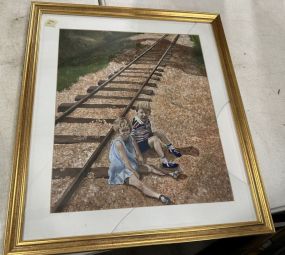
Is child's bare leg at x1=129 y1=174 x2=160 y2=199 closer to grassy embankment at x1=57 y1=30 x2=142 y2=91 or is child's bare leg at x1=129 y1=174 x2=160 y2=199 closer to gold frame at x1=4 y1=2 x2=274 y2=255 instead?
gold frame at x1=4 y1=2 x2=274 y2=255

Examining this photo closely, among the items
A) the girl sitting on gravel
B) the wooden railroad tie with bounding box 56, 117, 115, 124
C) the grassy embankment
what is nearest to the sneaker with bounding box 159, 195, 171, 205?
the girl sitting on gravel

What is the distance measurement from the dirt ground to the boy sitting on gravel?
0.02m

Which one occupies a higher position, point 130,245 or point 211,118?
point 211,118

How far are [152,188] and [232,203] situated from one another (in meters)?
0.21

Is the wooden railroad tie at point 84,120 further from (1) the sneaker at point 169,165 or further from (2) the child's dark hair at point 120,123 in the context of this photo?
(1) the sneaker at point 169,165

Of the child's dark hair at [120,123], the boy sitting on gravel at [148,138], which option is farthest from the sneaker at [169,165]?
the child's dark hair at [120,123]

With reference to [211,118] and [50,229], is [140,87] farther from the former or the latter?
[50,229]

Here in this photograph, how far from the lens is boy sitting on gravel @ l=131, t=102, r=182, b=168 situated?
0.72 meters

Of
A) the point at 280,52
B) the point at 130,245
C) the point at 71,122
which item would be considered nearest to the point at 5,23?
the point at 71,122

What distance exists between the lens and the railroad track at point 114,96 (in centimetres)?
66

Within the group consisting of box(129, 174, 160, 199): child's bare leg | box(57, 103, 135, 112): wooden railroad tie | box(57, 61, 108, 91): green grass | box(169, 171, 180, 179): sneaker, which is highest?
box(57, 61, 108, 91): green grass

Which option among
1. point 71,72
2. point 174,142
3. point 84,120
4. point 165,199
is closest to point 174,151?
point 174,142

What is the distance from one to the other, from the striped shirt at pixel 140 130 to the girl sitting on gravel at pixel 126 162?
0.01 meters

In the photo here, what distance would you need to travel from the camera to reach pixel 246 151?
30.3 inches
